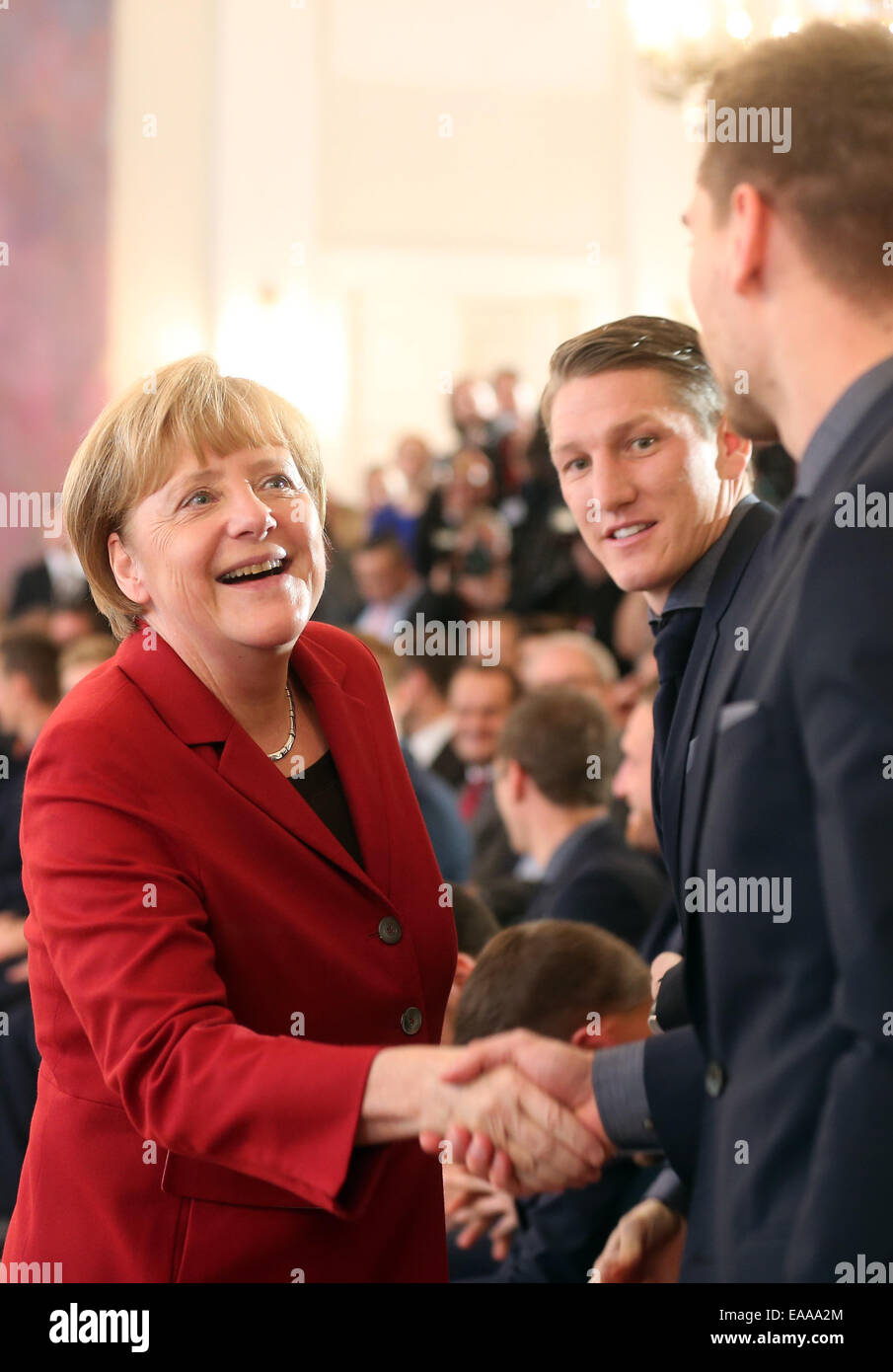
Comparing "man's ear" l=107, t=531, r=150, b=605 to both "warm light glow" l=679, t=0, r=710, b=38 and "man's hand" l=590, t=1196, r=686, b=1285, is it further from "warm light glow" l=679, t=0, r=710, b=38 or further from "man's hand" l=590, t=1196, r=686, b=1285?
"warm light glow" l=679, t=0, r=710, b=38

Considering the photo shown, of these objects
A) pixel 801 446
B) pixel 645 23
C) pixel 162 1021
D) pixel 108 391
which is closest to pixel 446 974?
pixel 162 1021

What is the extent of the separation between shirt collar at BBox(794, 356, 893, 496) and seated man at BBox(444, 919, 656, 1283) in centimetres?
102

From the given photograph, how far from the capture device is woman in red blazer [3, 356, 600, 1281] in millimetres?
1427

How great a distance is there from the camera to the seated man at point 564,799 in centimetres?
294

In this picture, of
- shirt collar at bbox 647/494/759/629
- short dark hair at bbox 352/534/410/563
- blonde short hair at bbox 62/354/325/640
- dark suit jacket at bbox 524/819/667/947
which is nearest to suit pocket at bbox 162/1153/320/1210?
blonde short hair at bbox 62/354/325/640

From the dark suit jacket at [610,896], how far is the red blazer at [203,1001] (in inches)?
47.8

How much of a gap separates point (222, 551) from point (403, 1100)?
597mm

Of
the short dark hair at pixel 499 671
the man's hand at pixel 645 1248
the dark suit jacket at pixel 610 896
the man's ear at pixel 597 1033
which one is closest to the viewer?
the man's hand at pixel 645 1248

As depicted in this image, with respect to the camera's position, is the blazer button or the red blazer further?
the red blazer

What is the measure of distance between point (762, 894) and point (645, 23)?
5829 millimetres

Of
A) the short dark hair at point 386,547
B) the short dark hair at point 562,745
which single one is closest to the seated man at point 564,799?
the short dark hair at point 562,745

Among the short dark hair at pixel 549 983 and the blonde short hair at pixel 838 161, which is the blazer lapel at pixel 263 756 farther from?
the blonde short hair at pixel 838 161

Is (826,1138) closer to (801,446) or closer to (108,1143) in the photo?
(801,446)

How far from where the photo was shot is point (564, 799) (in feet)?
10.5
